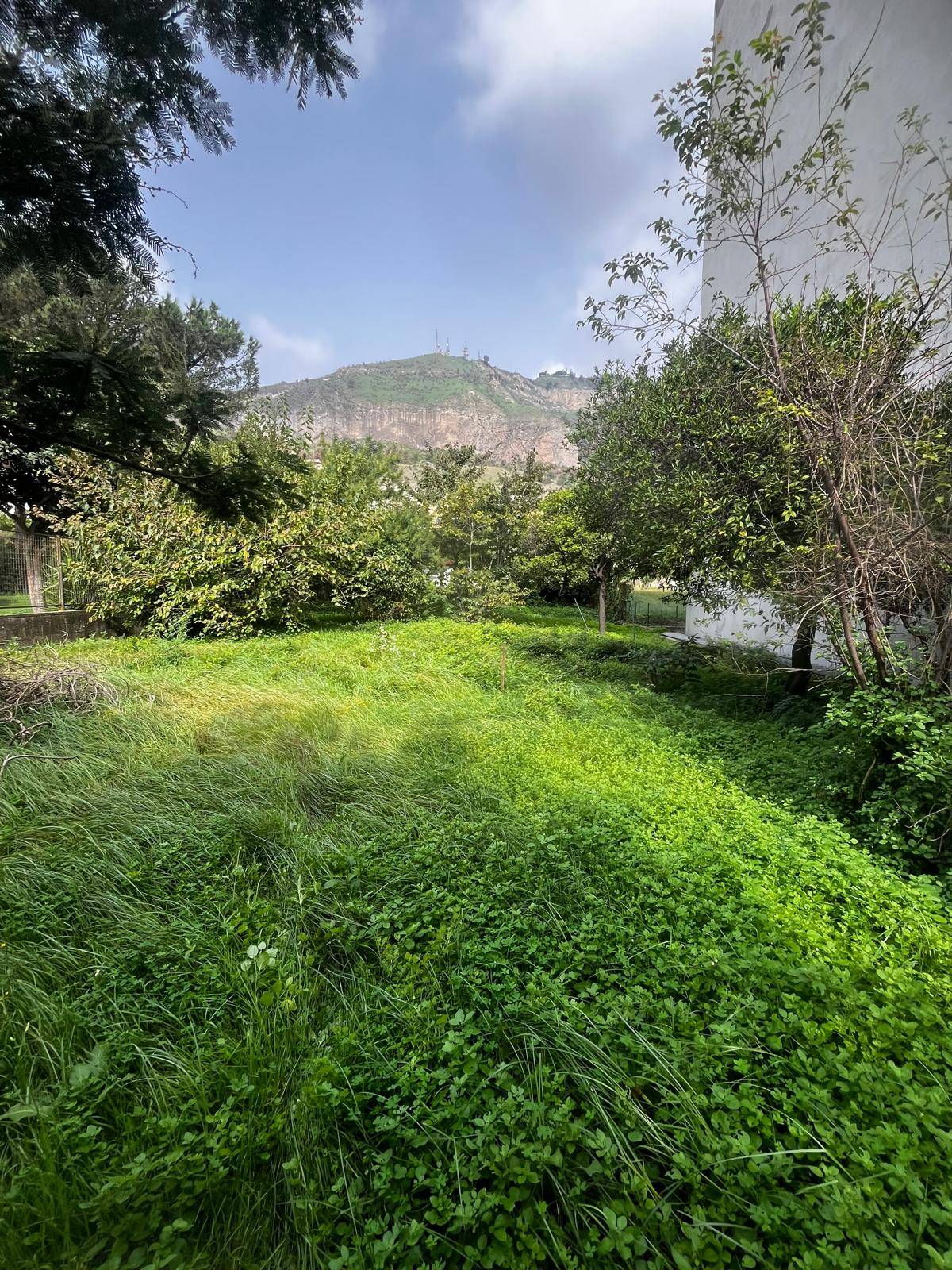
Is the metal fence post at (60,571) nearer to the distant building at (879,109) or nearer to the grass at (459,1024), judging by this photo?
the grass at (459,1024)

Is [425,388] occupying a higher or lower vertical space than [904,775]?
higher

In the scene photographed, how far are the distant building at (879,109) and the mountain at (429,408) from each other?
6563 centimetres

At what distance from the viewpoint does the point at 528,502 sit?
14000mm

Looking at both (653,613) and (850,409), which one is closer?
(850,409)

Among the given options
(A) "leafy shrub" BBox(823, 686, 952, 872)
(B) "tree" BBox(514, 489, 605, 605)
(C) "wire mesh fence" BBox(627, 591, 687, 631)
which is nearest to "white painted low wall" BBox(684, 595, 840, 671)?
(C) "wire mesh fence" BBox(627, 591, 687, 631)

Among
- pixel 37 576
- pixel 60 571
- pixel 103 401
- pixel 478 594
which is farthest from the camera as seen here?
pixel 478 594

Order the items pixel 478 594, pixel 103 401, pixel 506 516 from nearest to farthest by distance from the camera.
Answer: pixel 103 401, pixel 478 594, pixel 506 516

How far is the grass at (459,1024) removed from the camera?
1.23 meters

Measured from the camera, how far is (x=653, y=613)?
18.0m

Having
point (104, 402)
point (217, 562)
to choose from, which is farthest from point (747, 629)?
point (104, 402)

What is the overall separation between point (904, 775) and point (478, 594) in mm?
9412

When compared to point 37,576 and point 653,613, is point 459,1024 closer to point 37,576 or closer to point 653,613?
point 37,576

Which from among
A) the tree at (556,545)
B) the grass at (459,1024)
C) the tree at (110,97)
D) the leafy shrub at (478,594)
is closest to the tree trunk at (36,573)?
the leafy shrub at (478,594)

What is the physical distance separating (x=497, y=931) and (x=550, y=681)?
4.25 m
